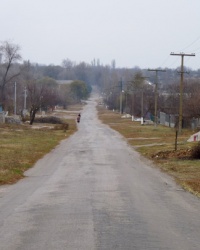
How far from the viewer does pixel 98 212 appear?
11570 millimetres

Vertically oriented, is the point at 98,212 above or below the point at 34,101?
below

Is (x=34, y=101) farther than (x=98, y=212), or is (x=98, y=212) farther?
(x=34, y=101)

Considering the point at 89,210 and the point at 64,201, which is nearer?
the point at 89,210

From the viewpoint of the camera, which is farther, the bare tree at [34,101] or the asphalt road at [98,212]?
the bare tree at [34,101]

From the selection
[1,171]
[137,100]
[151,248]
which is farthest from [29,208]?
[137,100]

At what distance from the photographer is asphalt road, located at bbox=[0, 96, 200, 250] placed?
8672mm

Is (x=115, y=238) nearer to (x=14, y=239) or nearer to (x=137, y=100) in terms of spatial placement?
(x=14, y=239)

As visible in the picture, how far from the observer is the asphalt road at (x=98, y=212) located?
8672 millimetres

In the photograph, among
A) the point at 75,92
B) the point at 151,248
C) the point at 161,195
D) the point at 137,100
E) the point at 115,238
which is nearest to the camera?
the point at 151,248

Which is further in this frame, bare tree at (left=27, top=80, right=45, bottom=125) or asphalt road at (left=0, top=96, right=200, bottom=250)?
bare tree at (left=27, top=80, right=45, bottom=125)

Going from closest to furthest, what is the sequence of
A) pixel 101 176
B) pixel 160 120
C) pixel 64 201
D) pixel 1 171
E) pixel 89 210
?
pixel 89 210
pixel 64 201
pixel 101 176
pixel 1 171
pixel 160 120

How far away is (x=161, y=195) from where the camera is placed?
50.1ft

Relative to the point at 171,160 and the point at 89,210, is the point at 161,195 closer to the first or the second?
the point at 89,210

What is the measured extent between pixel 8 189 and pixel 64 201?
4.18 metres
